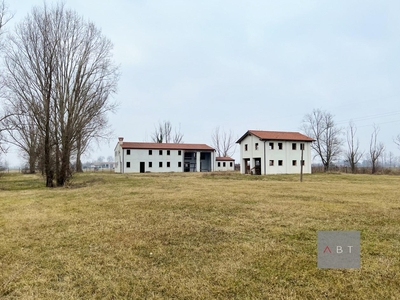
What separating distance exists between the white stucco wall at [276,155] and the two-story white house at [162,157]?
14110mm

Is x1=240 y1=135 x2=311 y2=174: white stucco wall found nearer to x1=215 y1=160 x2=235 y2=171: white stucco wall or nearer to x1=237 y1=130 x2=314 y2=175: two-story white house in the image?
x1=237 y1=130 x2=314 y2=175: two-story white house

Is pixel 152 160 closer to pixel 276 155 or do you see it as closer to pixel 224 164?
pixel 224 164

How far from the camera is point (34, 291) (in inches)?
138

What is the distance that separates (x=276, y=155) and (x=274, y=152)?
51 centimetres

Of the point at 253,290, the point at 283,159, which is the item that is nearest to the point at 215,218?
the point at 253,290

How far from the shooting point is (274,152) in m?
35.0

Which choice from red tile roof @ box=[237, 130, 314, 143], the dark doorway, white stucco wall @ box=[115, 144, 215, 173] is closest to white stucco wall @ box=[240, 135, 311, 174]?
the dark doorway

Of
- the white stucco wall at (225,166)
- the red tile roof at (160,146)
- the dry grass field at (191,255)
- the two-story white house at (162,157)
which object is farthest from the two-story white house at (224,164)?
the dry grass field at (191,255)

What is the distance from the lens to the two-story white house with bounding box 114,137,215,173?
45.8 metres

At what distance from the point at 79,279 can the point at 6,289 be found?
0.91m

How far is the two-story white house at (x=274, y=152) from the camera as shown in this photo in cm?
3444

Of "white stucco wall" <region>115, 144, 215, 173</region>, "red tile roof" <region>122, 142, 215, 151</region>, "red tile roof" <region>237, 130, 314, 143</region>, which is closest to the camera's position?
"red tile roof" <region>237, 130, 314, 143</region>

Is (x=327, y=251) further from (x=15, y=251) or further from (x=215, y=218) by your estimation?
(x=15, y=251)

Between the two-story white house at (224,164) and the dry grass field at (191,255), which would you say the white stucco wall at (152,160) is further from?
the dry grass field at (191,255)
